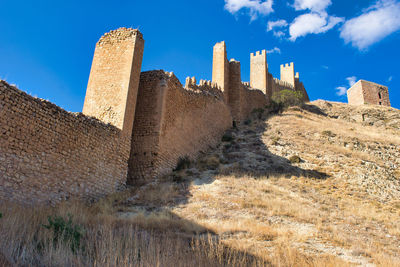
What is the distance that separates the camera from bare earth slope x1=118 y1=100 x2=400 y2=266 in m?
7.02

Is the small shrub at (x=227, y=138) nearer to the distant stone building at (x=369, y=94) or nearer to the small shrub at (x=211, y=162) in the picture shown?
the small shrub at (x=211, y=162)

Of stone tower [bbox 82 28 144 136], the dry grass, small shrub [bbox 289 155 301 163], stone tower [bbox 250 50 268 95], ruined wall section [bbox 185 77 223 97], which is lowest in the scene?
the dry grass

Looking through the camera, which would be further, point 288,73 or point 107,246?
point 288,73

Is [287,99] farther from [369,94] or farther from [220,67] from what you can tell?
[369,94]

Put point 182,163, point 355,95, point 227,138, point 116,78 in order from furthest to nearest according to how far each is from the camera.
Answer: point 355,95 < point 227,138 < point 182,163 < point 116,78

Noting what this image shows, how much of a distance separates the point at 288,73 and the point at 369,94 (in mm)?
10762

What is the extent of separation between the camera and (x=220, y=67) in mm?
24609

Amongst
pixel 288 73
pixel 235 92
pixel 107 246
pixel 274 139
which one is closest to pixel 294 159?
pixel 274 139

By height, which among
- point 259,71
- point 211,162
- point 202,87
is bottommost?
point 211,162

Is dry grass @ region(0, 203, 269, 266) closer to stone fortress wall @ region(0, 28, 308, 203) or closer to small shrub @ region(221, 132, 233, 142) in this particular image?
stone fortress wall @ region(0, 28, 308, 203)

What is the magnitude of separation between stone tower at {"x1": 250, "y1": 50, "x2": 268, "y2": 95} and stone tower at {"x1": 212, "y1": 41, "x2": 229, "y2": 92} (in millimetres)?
9649

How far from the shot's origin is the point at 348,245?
7.17 metres

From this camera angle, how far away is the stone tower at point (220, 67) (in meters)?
24.3

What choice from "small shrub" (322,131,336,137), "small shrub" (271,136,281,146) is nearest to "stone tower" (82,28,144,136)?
"small shrub" (271,136,281,146)
